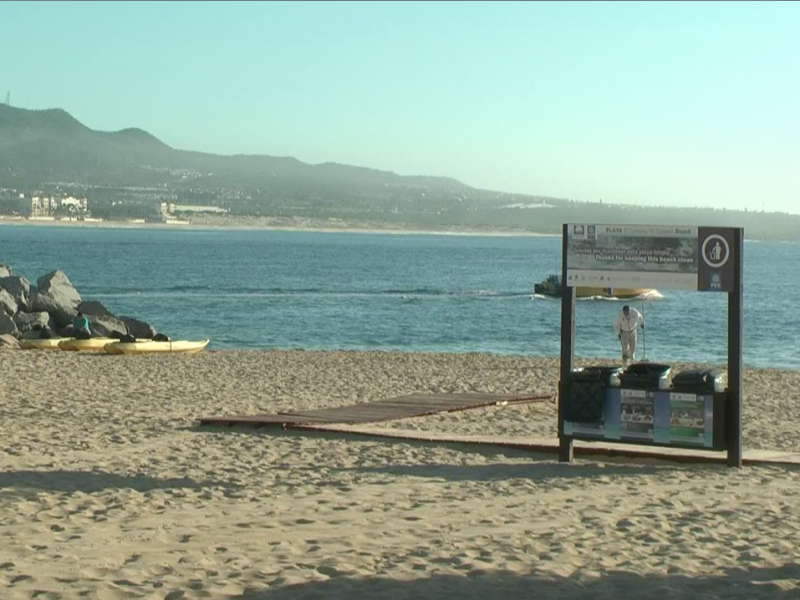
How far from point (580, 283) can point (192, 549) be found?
5.09 metres

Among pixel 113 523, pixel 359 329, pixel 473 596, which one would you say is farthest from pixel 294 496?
pixel 359 329

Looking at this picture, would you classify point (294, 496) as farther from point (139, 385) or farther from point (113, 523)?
point (139, 385)

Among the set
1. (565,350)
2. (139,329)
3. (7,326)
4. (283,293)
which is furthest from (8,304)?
(283,293)

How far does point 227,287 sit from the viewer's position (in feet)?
224

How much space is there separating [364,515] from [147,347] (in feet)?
63.5

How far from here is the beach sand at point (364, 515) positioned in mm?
6895

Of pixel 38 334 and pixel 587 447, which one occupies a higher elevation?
pixel 587 447

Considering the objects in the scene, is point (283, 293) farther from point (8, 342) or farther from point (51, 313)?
point (8, 342)

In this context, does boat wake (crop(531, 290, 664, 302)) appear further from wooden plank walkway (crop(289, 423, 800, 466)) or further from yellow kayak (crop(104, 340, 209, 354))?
wooden plank walkway (crop(289, 423, 800, 466))

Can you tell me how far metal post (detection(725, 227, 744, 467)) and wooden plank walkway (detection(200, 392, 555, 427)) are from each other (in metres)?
4.78

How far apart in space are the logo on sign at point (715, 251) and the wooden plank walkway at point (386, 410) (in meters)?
4.93

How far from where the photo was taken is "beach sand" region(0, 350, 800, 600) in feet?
22.6

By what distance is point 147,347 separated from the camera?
27484mm

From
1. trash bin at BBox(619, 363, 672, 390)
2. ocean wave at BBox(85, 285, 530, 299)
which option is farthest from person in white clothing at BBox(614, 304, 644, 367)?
→ ocean wave at BBox(85, 285, 530, 299)
